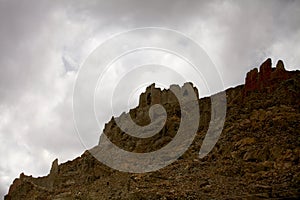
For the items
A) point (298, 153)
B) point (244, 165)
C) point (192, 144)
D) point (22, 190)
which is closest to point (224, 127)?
point (192, 144)

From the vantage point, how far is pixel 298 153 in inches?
1389

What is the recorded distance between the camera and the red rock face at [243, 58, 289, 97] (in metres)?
50.6

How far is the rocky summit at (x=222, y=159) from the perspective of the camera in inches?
1347

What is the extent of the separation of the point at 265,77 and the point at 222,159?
15.0 m

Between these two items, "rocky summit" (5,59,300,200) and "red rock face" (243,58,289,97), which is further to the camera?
"red rock face" (243,58,289,97)

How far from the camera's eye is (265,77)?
A: 52031mm

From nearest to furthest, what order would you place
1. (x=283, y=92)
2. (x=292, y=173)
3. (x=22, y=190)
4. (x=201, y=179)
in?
(x=292, y=173), (x=201, y=179), (x=283, y=92), (x=22, y=190)

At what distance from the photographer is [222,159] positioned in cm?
4156

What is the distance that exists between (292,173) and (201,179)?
8.26 meters

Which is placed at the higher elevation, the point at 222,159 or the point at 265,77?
the point at 265,77

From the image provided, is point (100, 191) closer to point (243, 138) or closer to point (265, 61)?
point (243, 138)

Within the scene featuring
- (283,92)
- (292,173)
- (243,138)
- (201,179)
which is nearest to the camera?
(292,173)

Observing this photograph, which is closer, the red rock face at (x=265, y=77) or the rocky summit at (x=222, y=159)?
the rocky summit at (x=222, y=159)

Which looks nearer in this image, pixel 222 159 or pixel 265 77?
pixel 222 159
